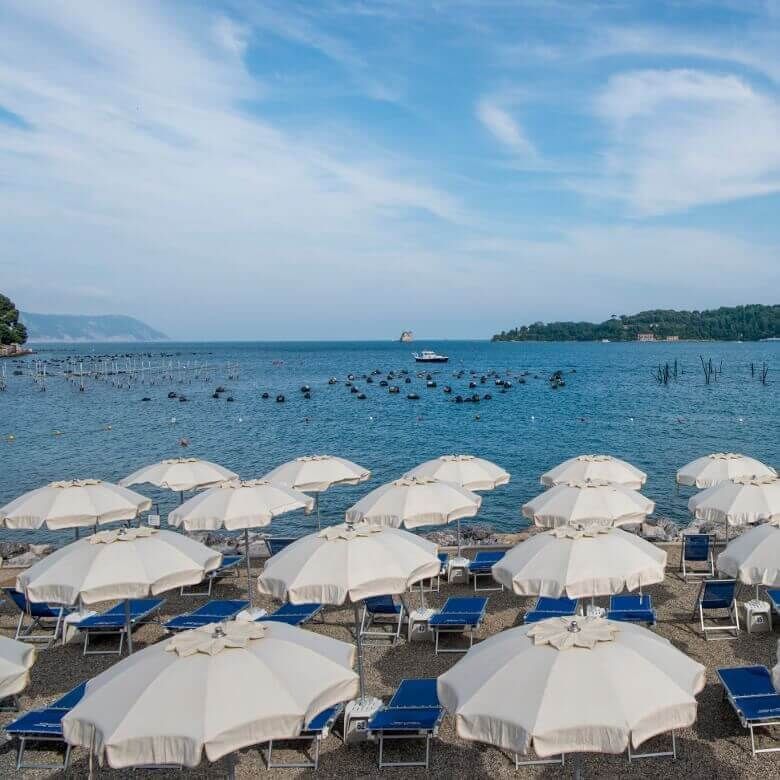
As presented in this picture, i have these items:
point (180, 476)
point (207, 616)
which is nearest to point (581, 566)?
point (207, 616)

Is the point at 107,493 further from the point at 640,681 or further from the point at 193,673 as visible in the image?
the point at 640,681


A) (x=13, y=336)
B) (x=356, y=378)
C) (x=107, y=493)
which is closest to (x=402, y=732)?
(x=107, y=493)

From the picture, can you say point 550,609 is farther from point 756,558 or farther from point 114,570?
point 114,570

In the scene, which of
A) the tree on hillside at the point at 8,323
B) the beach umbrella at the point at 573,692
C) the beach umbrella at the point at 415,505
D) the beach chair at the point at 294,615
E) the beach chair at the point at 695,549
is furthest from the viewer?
the tree on hillside at the point at 8,323

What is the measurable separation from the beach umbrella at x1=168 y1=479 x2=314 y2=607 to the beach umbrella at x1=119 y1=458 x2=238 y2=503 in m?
2.45

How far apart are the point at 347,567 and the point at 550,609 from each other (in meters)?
4.37

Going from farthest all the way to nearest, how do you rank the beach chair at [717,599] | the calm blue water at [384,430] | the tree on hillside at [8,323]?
the tree on hillside at [8,323]
the calm blue water at [384,430]
the beach chair at [717,599]

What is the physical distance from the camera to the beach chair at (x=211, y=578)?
1320cm

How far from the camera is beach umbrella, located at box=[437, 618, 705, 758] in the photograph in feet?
15.1

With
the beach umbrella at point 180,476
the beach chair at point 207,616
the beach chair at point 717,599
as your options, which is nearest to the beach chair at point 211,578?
the beach umbrella at point 180,476

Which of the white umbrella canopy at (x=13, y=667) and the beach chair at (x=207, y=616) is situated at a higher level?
the white umbrella canopy at (x=13, y=667)

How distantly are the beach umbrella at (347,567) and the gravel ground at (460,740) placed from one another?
104 centimetres

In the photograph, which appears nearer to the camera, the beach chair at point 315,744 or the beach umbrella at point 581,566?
the beach chair at point 315,744

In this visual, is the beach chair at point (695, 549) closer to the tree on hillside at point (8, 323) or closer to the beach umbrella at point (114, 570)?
the beach umbrella at point (114, 570)
